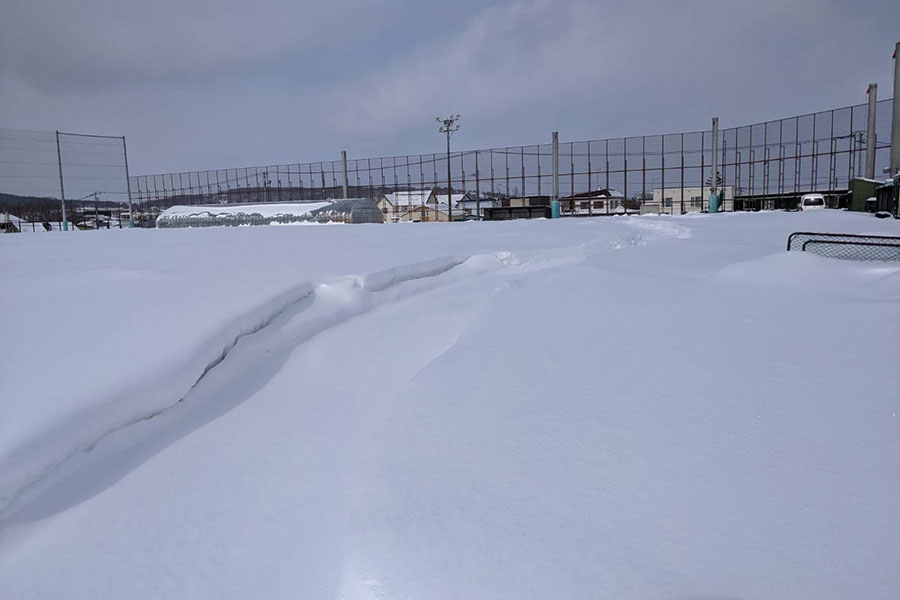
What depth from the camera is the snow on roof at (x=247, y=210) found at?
2556cm

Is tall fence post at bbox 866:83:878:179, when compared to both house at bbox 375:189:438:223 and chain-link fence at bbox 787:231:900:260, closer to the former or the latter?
chain-link fence at bbox 787:231:900:260

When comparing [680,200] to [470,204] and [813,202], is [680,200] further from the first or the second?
[470,204]

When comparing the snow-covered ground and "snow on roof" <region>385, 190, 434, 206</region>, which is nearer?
the snow-covered ground

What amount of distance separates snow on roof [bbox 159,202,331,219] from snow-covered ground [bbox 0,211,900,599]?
23.4 m

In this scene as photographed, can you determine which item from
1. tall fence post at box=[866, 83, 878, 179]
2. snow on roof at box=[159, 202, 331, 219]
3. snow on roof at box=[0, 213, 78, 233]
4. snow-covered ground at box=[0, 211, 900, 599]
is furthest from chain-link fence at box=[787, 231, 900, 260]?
snow on roof at box=[0, 213, 78, 233]

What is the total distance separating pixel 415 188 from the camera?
3553 cm

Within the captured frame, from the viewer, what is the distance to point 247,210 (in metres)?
26.4

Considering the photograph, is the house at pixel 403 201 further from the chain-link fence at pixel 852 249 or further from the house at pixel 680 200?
the chain-link fence at pixel 852 249

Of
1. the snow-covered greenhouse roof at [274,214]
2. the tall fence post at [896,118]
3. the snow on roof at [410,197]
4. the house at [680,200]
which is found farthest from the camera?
the snow on roof at [410,197]

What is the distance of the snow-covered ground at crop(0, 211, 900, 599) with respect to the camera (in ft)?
4.12

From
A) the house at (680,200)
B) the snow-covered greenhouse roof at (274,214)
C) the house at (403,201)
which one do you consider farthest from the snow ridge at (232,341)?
the house at (403,201)

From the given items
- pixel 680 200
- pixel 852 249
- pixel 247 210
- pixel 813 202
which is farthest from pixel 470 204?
pixel 852 249

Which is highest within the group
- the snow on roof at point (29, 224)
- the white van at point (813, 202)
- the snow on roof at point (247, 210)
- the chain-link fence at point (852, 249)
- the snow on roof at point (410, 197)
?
the snow on roof at point (410, 197)

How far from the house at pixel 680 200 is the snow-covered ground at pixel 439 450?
1031 inches
